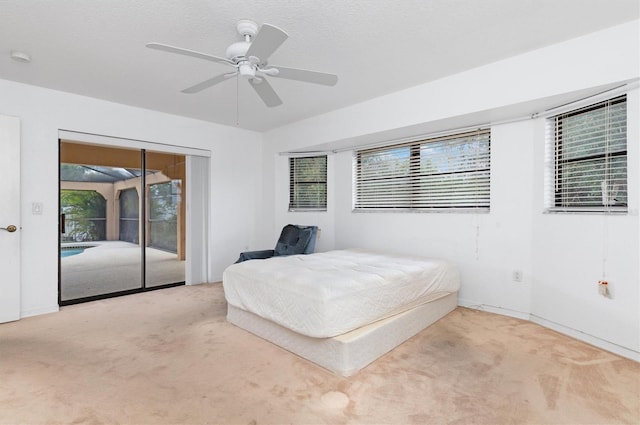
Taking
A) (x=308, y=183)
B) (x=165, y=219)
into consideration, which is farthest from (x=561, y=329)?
(x=165, y=219)

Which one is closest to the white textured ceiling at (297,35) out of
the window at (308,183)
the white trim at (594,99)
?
the white trim at (594,99)

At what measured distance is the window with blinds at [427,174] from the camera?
363 centimetres

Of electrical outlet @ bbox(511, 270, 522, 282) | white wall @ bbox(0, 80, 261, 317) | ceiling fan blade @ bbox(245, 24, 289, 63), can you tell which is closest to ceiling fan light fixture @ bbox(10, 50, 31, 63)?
white wall @ bbox(0, 80, 261, 317)

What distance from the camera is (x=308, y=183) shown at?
520cm

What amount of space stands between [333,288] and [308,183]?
316 cm

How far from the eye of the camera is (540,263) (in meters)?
3.10

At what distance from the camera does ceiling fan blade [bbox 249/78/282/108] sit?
2396mm

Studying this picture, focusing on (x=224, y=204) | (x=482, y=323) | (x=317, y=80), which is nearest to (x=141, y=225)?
(x=224, y=204)

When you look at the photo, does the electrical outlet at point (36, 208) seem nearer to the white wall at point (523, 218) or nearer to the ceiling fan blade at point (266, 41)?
the ceiling fan blade at point (266, 41)

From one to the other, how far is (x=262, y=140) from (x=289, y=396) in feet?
14.7

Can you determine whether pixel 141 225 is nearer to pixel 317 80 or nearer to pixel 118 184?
pixel 118 184

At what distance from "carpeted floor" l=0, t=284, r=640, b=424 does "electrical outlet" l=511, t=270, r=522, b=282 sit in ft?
1.66

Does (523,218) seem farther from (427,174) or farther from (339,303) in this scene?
(339,303)

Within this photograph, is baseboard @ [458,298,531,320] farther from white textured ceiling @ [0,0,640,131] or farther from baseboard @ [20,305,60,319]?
baseboard @ [20,305,60,319]
